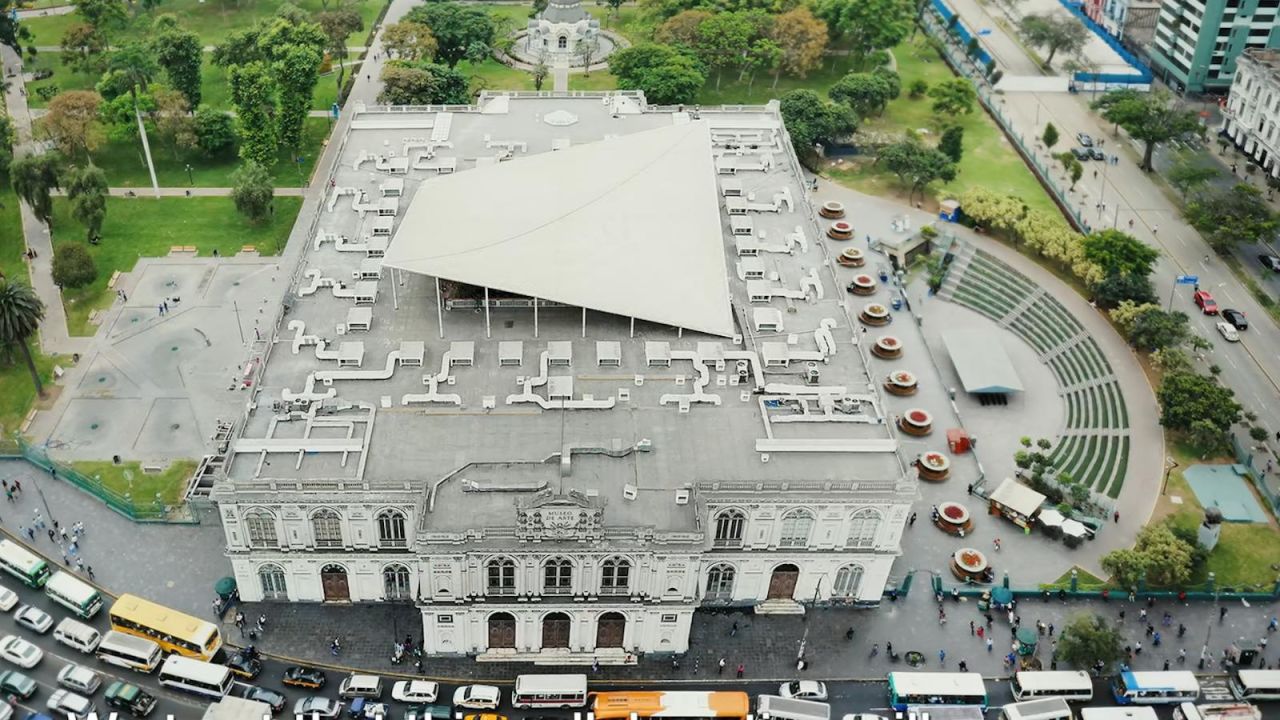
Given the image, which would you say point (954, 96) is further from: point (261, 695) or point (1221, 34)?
point (261, 695)

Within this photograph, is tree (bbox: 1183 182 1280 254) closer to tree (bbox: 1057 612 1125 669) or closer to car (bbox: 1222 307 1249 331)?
car (bbox: 1222 307 1249 331)

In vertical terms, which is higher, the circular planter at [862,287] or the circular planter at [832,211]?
the circular planter at [862,287]

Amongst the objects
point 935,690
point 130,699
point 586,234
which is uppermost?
point 586,234

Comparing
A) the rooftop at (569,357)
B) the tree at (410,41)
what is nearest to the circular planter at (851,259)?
the rooftop at (569,357)

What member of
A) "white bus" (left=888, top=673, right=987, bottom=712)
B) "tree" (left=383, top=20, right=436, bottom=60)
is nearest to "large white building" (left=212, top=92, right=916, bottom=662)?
"white bus" (left=888, top=673, right=987, bottom=712)

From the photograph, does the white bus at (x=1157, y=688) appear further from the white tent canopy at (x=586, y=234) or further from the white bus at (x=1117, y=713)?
the white tent canopy at (x=586, y=234)

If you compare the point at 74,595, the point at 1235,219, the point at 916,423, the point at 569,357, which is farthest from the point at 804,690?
the point at 1235,219
